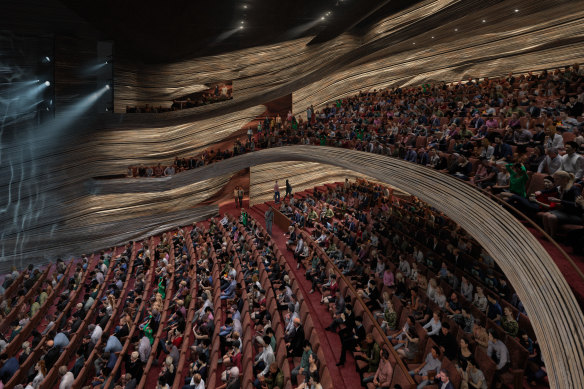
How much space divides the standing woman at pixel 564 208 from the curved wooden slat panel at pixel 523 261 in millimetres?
183

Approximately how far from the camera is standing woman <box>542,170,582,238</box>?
7.64 feet

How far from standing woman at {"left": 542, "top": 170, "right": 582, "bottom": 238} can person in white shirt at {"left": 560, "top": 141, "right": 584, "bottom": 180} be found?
410mm

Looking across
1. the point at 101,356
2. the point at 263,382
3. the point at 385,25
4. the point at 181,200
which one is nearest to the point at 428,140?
the point at 263,382

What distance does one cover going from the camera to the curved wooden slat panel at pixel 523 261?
1.77 metres

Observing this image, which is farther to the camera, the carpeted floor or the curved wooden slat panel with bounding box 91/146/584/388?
the carpeted floor

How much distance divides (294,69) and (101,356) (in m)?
10.2

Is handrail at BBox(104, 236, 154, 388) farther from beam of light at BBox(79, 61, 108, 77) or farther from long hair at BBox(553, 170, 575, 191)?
beam of light at BBox(79, 61, 108, 77)

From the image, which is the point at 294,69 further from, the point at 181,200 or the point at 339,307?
A: the point at 339,307

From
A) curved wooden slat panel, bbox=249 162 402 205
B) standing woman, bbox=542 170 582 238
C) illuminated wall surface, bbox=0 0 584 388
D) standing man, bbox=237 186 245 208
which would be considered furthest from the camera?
standing man, bbox=237 186 245 208

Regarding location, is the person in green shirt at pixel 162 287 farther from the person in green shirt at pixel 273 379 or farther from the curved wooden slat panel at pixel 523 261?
the curved wooden slat panel at pixel 523 261

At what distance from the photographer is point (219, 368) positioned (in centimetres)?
375

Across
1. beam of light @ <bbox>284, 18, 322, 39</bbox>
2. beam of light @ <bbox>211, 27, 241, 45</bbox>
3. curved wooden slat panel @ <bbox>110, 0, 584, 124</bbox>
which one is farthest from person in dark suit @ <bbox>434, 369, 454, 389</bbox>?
beam of light @ <bbox>211, 27, 241, 45</bbox>

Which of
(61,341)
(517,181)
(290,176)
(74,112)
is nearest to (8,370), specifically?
(61,341)

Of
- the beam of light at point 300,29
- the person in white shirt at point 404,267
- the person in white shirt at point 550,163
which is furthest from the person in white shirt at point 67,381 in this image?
the beam of light at point 300,29
